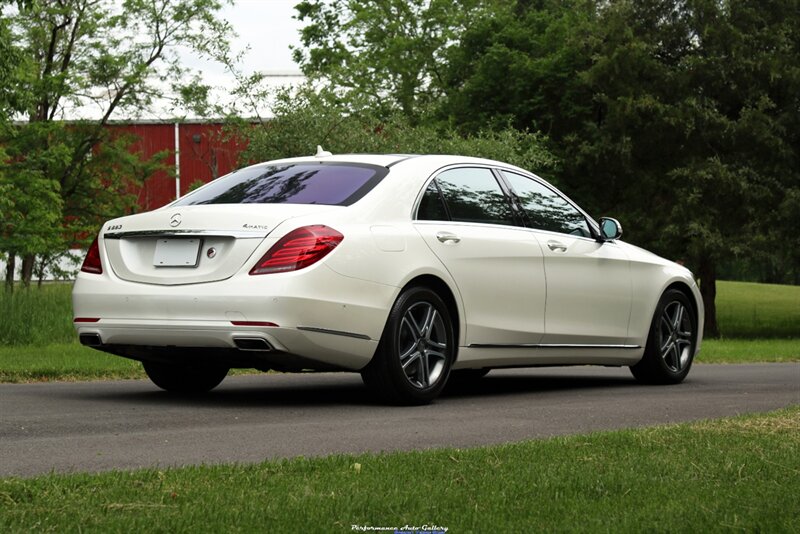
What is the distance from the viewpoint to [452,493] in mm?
4684

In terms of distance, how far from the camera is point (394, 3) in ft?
159

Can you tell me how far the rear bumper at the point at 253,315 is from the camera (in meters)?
7.55

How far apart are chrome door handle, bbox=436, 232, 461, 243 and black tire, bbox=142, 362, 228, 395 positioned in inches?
71.1

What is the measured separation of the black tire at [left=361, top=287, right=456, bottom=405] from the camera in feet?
26.4

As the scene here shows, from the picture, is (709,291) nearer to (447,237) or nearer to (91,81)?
(91,81)

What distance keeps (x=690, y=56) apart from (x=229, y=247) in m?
27.3

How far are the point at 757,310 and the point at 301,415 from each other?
144ft

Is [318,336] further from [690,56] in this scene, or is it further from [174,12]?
[174,12]

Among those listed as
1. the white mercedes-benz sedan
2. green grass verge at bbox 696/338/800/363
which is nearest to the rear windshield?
the white mercedes-benz sedan

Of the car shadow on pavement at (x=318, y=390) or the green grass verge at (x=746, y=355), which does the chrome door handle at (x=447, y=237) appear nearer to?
the car shadow on pavement at (x=318, y=390)

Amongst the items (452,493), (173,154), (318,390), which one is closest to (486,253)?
(318,390)

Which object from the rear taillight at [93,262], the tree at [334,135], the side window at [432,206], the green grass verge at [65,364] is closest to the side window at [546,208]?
the side window at [432,206]

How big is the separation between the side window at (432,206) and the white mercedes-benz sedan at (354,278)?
0.05 feet

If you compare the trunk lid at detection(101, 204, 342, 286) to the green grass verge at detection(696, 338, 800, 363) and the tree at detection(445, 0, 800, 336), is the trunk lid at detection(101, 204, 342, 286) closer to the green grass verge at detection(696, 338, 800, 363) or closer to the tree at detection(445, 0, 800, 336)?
the green grass verge at detection(696, 338, 800, 363)
